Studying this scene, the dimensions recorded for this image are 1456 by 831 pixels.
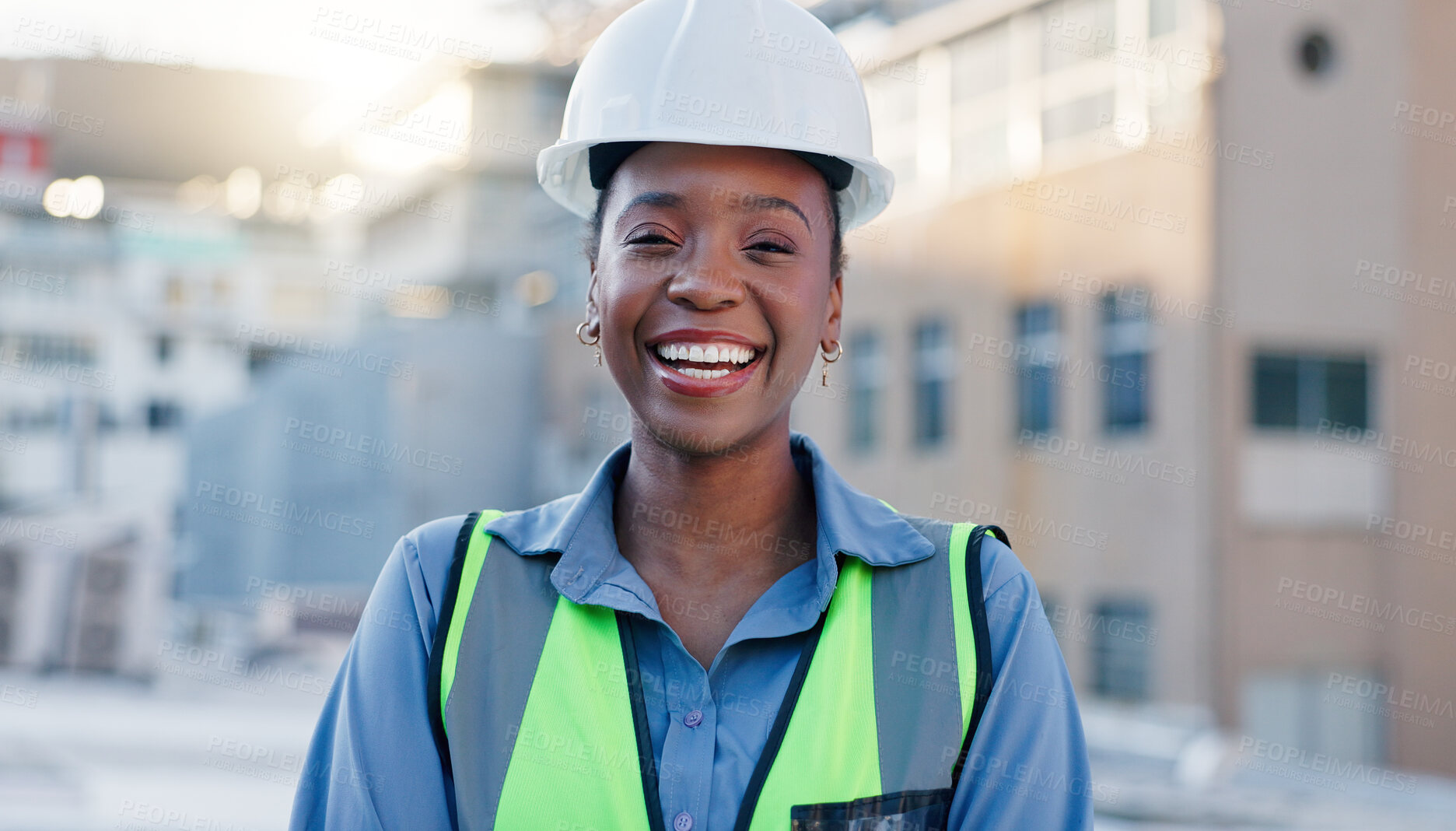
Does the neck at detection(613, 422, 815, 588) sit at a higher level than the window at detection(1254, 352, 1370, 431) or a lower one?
lower

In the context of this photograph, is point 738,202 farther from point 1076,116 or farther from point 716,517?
point 1076,116

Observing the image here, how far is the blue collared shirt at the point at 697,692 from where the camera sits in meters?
1.70

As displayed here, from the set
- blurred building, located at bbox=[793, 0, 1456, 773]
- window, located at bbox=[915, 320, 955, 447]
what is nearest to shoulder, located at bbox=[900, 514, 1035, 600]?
blurred building, located at bbox=[793, 0, 1456, 773]

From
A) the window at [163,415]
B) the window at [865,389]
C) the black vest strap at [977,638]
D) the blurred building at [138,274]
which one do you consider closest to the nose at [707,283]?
the black vest strap at [977,638]

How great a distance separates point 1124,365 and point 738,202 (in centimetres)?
1585

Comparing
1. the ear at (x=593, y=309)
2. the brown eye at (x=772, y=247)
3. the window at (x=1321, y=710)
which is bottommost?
the window at (x=1321, y=710)

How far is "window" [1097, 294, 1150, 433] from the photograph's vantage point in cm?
1681

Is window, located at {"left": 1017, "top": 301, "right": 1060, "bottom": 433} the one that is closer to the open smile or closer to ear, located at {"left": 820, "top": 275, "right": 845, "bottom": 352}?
ear, located at {"left": 820, "top": 275, "right": 845, "bottom": 352}

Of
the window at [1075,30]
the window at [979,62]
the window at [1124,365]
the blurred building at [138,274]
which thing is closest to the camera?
the window at [1124,365]

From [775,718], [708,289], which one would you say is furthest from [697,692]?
[708,289]

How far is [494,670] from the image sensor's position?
1.78 metres

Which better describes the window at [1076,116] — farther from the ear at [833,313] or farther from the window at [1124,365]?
the ear at [833,313]

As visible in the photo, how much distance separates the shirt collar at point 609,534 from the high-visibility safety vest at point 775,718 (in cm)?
2

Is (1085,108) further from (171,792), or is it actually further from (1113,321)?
(171,792)
